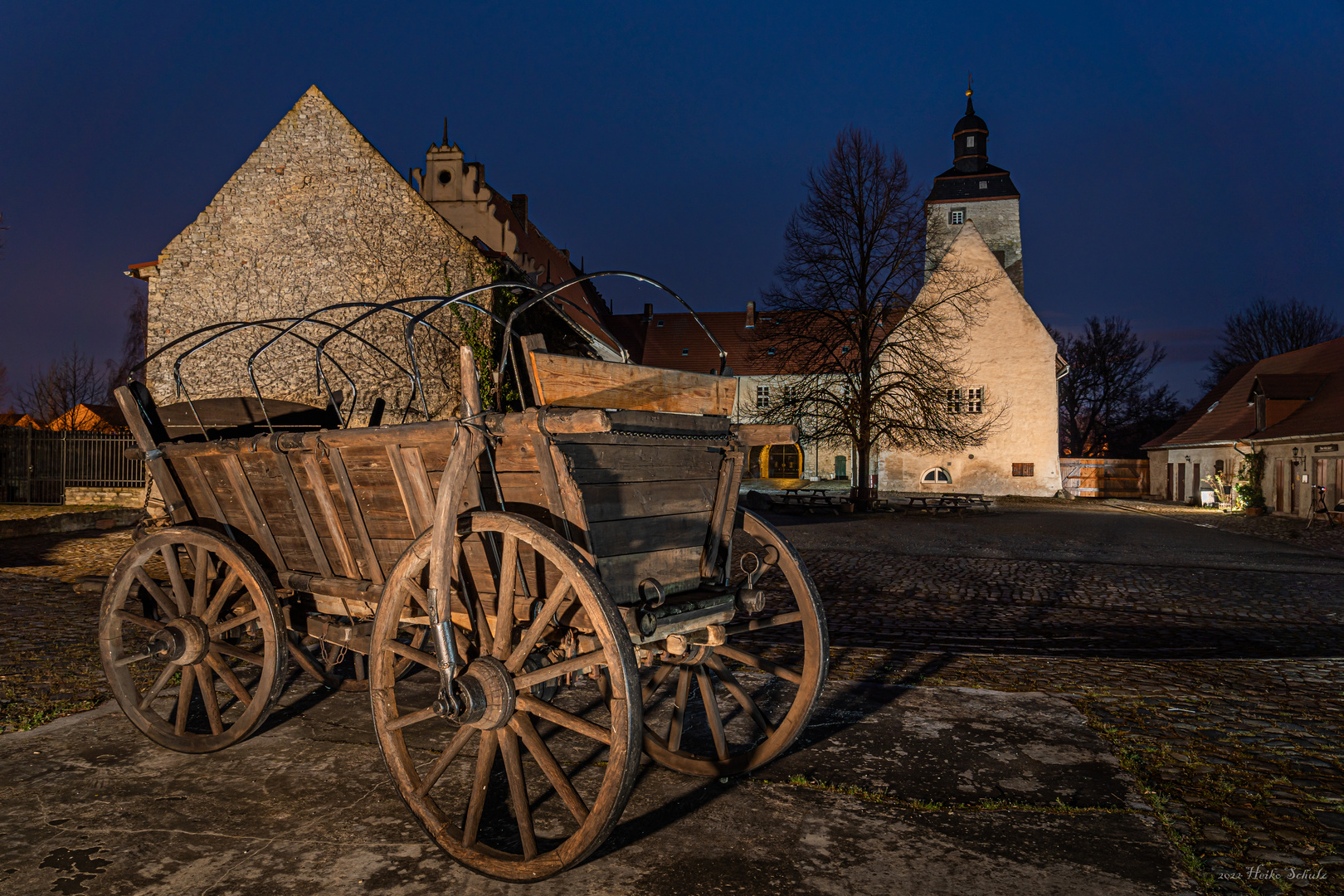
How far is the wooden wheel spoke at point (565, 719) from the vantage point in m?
2.42

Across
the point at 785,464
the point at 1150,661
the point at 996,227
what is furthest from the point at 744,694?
the point at 996,227

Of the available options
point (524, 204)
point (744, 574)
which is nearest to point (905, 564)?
point (744, 574)

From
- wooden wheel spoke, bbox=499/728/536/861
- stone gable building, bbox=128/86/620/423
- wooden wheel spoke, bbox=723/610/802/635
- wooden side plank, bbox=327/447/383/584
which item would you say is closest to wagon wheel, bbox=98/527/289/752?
wooden side plank, bbox=327/447/383/584

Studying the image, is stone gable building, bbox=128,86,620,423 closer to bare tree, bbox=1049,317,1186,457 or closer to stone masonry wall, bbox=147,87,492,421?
stone masonry wall, bbox=147,87,492,421

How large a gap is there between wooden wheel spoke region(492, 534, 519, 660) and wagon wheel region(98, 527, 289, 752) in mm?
1294

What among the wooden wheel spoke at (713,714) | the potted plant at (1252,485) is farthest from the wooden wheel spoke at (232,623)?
the potted plant at (1252,485)

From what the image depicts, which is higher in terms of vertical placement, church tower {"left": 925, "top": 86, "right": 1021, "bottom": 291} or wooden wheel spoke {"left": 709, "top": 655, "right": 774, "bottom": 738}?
church tower {"left": 925, "top": 86, "right": 1021, "bottom": 291}

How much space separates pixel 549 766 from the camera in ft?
8.29

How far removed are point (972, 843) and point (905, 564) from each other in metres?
8.96

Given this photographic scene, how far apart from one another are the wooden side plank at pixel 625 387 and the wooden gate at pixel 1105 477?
34800 millimetres

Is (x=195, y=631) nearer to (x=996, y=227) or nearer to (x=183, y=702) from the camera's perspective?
(x=183, y=702)

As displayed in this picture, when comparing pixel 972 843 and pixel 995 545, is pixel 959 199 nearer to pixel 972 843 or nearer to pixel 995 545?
pixel 995 545

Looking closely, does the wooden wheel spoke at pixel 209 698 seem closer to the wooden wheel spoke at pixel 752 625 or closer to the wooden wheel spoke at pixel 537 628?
the wooden wheel spoke at pixel 537 628

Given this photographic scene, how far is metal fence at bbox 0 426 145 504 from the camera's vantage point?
63.5 ft
